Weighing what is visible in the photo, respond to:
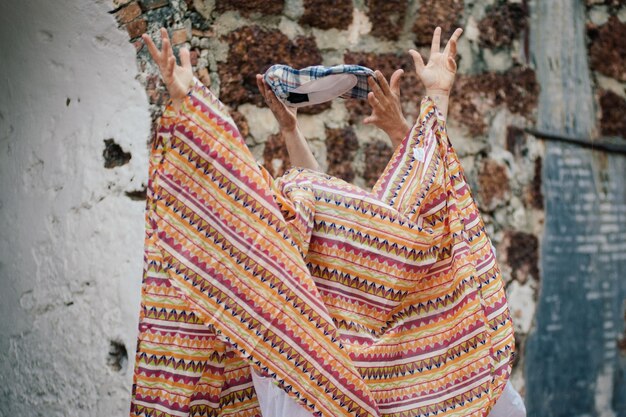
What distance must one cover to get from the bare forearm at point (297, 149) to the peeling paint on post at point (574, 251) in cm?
122

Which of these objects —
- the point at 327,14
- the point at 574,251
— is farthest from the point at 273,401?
the point at 574,251

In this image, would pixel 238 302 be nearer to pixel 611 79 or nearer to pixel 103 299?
pixel 103 299

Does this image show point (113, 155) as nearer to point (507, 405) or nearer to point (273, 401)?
point (273, 401)

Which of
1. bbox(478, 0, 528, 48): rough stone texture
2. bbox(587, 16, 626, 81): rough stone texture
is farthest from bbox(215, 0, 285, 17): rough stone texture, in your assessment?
bbox(587, 16, 626, 81): rough stone texture

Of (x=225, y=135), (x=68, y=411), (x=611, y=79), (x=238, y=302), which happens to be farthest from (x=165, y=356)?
(x=611, y=79)

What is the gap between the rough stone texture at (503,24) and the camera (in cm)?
285

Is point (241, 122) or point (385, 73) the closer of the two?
point (241, 122)

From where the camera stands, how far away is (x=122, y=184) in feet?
7.55

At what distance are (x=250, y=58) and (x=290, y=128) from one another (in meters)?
0.37

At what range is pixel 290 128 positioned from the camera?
212cm

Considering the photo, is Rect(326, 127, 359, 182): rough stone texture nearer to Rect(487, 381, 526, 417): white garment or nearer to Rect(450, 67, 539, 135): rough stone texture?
Rect(450, 67, 539, 135): rough stone texture

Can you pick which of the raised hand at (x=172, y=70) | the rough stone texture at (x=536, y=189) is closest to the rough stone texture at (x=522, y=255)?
the rough stone texture at (x=536, y=189)

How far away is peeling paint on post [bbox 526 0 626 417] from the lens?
2965mm

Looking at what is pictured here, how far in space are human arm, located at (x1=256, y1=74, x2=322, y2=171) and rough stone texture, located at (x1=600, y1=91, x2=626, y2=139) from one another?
62.4 inches
